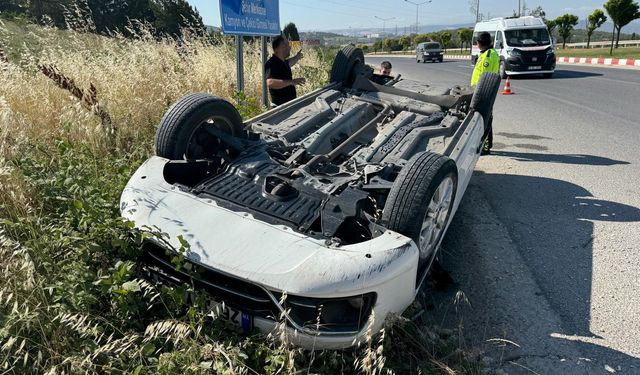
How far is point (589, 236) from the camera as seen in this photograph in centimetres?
401

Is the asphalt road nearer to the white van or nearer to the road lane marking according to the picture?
the road lane marking

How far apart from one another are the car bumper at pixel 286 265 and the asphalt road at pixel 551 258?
72cm

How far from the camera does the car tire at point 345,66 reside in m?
5.52

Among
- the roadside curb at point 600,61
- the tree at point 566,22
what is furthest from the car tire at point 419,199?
the tree at point 566,22

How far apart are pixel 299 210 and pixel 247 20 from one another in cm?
421

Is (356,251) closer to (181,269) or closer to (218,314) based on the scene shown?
(218,314)

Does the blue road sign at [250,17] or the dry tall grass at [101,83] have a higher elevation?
the blue road sign at [250,17]

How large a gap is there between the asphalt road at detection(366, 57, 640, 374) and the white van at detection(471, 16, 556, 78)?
1080 centimetres

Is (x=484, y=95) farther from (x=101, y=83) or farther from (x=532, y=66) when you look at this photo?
(x=532, y=66)

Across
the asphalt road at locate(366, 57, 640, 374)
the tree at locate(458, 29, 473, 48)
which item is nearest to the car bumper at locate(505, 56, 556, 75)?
the asphalt road at locate(366, 57, 640, 374)

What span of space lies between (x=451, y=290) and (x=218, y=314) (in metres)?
1.62

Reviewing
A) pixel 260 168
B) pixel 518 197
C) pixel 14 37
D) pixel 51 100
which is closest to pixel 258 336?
pixel 260 168

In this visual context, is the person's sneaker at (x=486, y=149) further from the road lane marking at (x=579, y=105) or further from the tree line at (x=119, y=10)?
the tree line at (x=119, y=10)

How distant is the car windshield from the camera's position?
1752 centimetres
